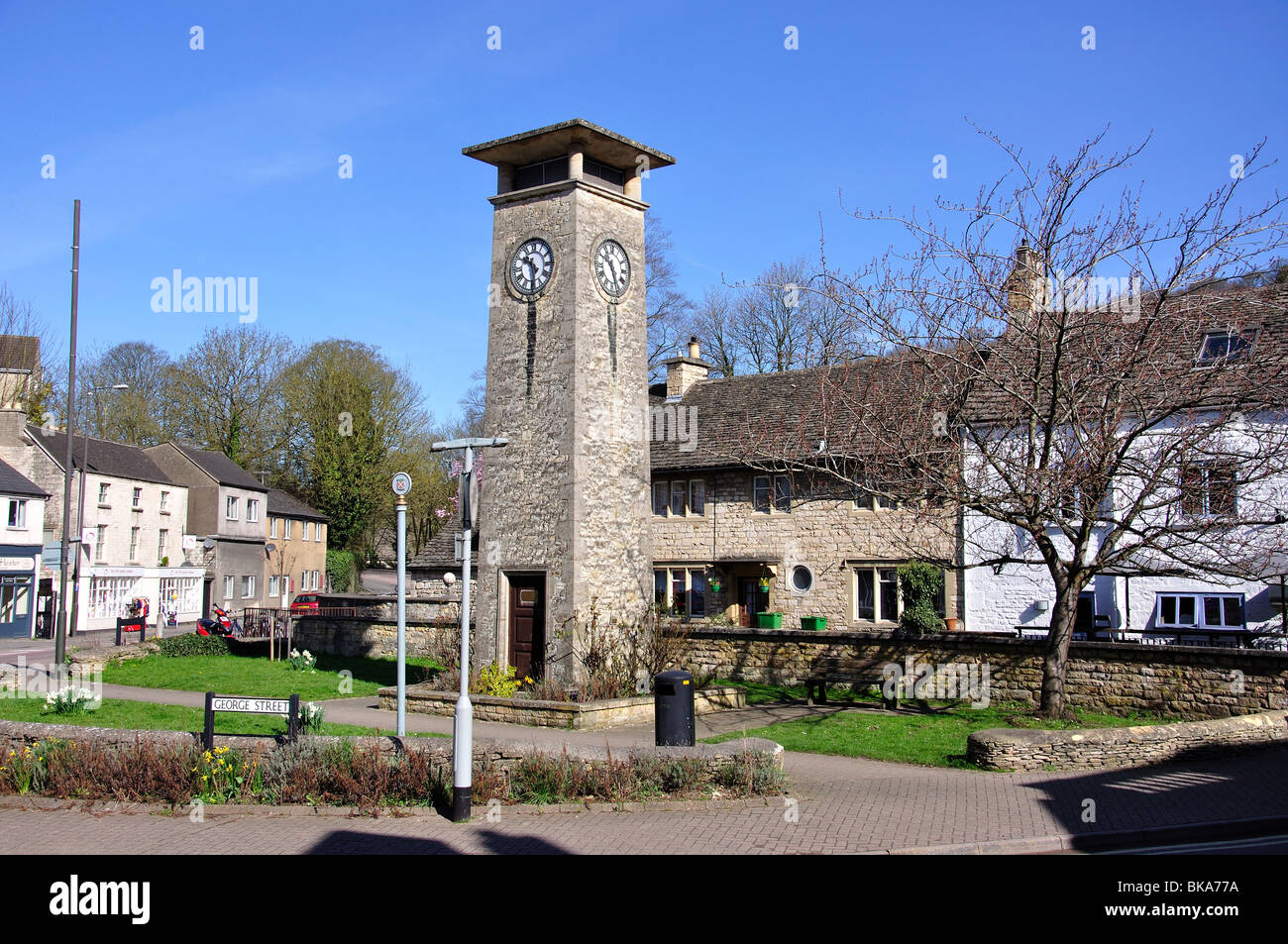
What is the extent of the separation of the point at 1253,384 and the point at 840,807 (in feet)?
27.4

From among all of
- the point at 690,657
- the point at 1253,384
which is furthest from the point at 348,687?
the point at 1253,384

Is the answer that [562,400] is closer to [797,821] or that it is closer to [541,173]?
[541,173]

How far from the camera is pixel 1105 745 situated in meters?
12.8

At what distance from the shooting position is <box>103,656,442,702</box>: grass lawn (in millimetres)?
21141

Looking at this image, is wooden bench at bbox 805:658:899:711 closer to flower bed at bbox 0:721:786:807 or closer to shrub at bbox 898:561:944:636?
shrub at bbox 898:561:944:636

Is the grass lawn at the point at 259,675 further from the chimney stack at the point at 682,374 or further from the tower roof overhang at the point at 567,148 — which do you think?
the chimney stack at the point at 682,374

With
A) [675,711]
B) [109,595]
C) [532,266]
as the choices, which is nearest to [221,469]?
[109,595]

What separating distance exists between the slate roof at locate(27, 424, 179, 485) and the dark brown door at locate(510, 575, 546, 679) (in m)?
26.6

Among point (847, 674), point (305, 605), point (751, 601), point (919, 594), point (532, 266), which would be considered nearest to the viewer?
point (532, 266)

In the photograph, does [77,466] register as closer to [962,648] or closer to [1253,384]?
[962,648]

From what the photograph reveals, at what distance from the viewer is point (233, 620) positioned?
31.0 metres

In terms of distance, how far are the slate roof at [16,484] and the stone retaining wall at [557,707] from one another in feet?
85.0

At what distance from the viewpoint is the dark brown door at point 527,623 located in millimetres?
18344

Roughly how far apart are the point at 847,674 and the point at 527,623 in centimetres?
643
